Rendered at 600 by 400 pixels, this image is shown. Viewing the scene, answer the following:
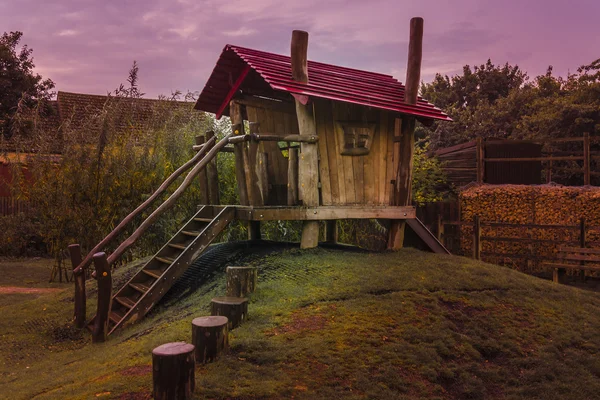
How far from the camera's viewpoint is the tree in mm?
20875

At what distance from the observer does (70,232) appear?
1116 centimetres

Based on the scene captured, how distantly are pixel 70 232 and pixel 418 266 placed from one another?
24.8 ft

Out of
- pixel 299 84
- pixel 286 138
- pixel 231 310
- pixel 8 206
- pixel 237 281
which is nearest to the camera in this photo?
pixel 231 310

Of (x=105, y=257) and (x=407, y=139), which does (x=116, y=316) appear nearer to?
(x=105, y=257)

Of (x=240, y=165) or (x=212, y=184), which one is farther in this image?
A: (x=212, y=184)

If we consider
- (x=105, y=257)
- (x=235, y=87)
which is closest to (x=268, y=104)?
(x=235, y=87)

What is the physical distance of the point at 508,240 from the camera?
525 inches

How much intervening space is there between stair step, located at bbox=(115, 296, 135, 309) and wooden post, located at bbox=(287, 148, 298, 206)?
2.87m

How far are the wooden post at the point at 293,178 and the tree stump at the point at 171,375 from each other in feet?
14.9

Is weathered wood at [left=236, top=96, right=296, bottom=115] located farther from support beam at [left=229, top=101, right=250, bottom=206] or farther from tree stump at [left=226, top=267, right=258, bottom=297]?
tree stump at [left=226, top=267, right=258, bottom=297]

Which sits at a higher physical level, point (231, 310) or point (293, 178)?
point (293, 178)

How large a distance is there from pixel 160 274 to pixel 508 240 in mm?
9328

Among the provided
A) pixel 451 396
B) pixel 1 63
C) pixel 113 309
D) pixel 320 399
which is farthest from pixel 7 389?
pixel 1 63

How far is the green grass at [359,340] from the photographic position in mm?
4664
